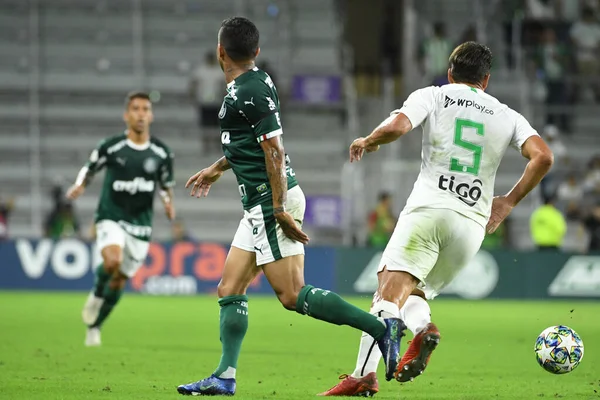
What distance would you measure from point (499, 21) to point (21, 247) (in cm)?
1251

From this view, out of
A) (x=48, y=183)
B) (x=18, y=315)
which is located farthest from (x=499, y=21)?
(x=18, y=315)

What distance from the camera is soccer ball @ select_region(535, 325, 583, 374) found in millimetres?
8531

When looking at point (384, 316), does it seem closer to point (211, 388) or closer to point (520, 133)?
point (211, 388)

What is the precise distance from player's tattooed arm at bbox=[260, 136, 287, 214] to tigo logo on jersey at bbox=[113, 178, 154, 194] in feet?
18.7

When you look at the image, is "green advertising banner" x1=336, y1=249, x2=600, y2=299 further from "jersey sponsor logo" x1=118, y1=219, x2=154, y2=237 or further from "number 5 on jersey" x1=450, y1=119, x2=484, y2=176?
"number 5 on jersey" x1=450, y1=119, x2=484, y2=176

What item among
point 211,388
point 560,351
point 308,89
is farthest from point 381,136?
point 308,89

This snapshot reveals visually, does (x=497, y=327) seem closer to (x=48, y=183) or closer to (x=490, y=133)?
(x=490, y=133)

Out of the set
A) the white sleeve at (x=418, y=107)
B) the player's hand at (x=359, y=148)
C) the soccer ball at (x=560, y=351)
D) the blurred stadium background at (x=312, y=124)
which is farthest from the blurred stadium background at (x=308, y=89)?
the player's hand at (x=359, y=148)

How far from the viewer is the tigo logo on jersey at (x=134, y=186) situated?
12781 millimetres

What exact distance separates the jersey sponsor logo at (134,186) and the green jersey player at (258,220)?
5.28 m

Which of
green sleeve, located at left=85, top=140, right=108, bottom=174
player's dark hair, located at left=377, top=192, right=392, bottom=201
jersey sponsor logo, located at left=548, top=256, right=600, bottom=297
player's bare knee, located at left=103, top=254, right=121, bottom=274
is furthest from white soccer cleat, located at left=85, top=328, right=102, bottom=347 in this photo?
jersey sponsor logo, located at left=548, top=256, right=600, bottom=297

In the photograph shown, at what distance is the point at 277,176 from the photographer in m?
7.32

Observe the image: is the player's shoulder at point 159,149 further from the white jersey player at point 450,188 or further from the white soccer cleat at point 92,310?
the white jersey player at point 450,188

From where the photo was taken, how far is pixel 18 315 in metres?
16.9
